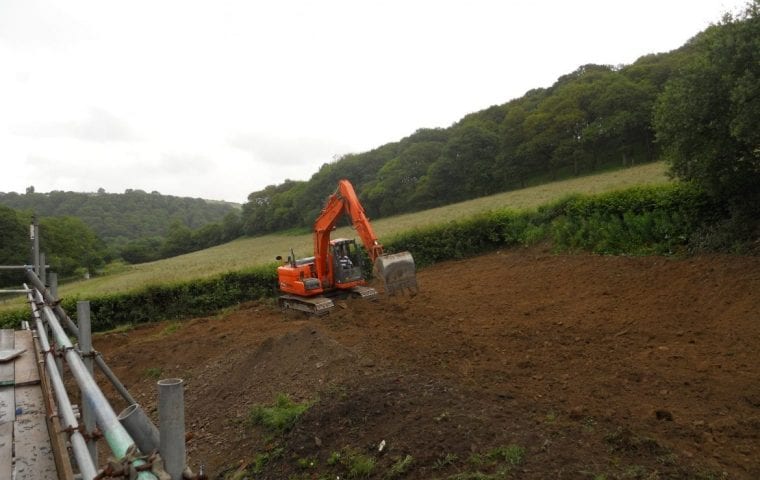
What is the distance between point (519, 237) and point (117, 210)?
61464mm

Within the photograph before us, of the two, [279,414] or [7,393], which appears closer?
[7,393]

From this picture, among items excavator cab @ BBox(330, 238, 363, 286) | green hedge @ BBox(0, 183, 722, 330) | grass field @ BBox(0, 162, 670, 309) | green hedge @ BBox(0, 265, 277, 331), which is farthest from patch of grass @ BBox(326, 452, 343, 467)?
grass field @ BBox(0, 162, 670, 309)

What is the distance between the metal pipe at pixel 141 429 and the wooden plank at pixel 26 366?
2.81 metres

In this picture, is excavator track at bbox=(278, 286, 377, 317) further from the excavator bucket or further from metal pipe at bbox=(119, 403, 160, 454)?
metal pipe at bbox=(119, 403, 160, 454)

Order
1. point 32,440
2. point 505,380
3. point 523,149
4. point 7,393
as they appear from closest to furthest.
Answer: point 32,440, point 7,393, point 505,380, point 523,149

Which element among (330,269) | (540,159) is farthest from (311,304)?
(540,159)

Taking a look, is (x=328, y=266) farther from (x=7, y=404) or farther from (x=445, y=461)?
(x=7, y=404)

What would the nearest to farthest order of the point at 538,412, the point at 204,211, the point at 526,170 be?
1. the point at 538,412
2. the point at 526,170
3. the point at 204,211

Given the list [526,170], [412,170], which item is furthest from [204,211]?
[526,170]

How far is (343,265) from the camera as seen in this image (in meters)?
13.9

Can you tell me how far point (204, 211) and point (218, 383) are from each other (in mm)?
82599

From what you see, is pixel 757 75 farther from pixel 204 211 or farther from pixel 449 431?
pixel 204 211

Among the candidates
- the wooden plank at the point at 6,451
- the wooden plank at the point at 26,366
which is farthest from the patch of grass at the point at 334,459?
the wooden plank at the point at 6,451

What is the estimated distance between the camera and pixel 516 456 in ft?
15.7
